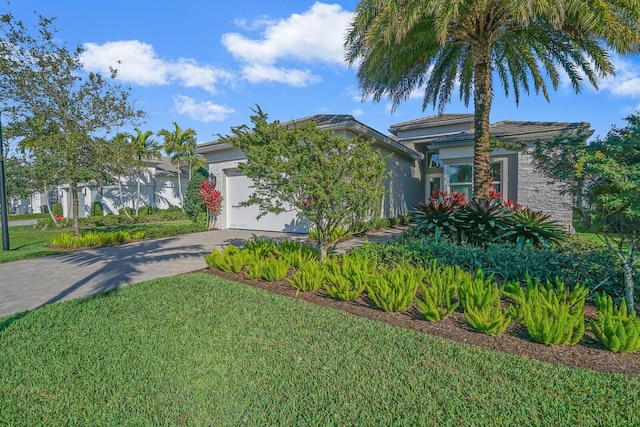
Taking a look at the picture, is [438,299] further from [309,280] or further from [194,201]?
[194,201]

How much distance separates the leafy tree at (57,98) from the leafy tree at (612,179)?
39.1ft

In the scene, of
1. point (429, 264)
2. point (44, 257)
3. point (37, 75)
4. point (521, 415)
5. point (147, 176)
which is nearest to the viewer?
point (521, 415)

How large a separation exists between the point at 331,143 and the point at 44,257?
27.9 feet

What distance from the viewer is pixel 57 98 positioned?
1036 centimetres

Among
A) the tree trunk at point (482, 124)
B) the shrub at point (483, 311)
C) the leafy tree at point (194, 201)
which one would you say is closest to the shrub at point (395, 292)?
the shrub at point (483, 311)

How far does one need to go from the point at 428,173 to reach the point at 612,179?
14147 millimetres

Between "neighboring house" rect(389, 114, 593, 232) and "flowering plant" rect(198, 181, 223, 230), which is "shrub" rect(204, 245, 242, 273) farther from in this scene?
"neighboring house" rect(389, 114, 593, 232)

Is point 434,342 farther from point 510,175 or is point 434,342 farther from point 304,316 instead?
point 510,175

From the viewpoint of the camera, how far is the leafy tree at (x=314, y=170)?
591 centimetres

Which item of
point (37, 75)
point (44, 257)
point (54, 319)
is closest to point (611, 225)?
point (54, 319)

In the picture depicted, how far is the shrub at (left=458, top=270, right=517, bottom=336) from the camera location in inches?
136

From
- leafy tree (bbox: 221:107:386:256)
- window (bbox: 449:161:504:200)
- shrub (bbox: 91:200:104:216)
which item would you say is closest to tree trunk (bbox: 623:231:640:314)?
leafy tree (bbox: 221:107:386:256)

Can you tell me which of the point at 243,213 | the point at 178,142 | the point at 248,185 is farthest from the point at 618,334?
the point at 178,142

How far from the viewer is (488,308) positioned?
3.69 m
